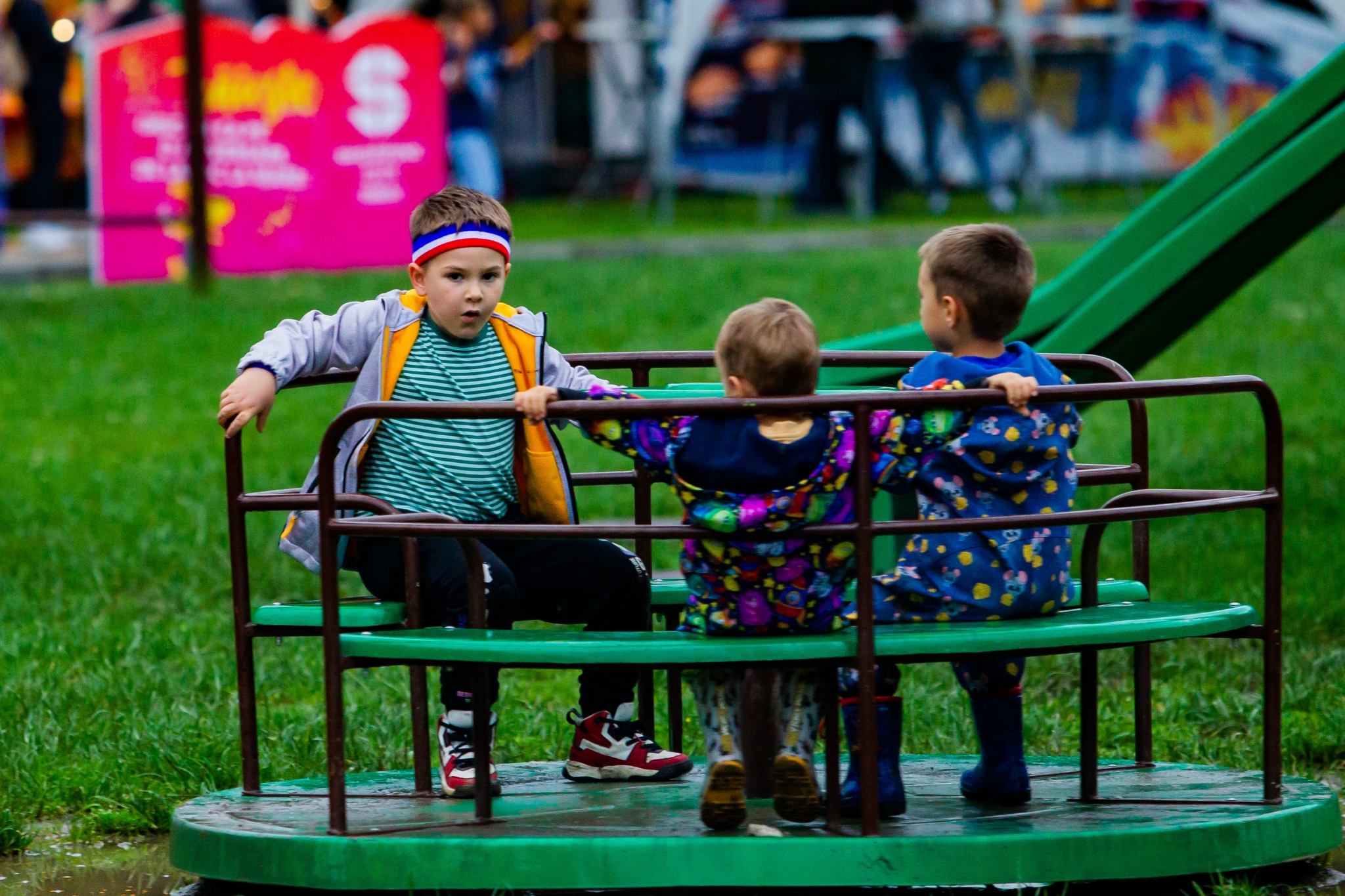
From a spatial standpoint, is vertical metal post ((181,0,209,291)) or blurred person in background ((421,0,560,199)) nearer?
vertical metal post ((181,0,209,291))

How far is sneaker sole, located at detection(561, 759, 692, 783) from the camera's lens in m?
4.19

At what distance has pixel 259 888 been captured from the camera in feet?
12.8

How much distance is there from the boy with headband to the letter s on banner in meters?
11.2

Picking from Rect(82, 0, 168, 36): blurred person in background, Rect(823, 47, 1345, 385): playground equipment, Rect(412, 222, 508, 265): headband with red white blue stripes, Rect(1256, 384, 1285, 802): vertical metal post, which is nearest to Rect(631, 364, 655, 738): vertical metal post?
Rect(412, 222, 508, 265): headband with red white blue stripes

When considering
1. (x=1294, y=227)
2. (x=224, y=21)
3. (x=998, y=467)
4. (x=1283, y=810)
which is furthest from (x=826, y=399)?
(x=224, y=21)

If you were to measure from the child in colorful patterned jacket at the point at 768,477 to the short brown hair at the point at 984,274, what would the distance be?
0.82 ft

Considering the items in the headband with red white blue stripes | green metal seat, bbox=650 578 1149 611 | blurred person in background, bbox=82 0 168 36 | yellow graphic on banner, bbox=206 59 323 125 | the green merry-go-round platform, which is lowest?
the green merry-go-round platform

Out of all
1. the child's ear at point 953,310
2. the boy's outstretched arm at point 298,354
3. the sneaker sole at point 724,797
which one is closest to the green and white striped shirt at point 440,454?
the boy's outstretched arm at point 298,354

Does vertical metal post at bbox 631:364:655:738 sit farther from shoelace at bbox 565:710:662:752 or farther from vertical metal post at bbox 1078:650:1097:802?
vertical metal post at bbox 1078:650:1097:802

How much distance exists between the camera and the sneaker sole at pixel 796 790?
3.60 m

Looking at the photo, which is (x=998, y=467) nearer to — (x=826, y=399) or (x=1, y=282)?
(x=826, y=399)

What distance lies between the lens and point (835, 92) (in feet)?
57.2

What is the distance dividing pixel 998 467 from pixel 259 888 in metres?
1.68

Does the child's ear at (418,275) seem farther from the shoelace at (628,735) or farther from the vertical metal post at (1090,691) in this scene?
the vertical metal post at (1090,691)
